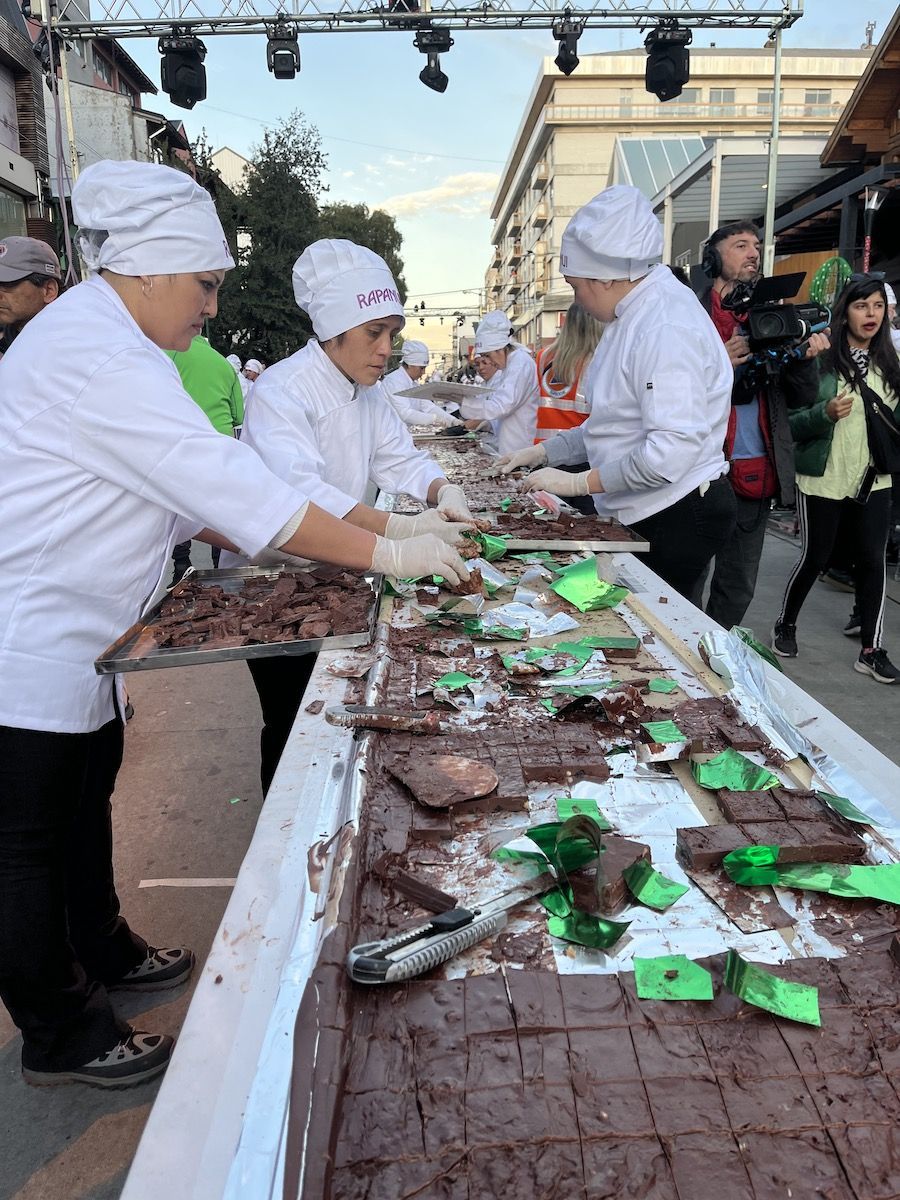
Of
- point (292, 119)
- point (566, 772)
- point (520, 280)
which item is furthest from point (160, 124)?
point (520, 280)

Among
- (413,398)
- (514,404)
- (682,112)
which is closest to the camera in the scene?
(514,404)

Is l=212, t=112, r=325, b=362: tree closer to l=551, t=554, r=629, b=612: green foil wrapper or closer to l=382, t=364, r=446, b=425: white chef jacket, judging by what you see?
l=382, t=364, r=446, b=425: white chef jacket

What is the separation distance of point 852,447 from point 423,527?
2778 millimetres

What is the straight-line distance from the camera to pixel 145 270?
5.85 feet

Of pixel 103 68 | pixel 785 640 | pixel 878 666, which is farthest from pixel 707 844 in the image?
pixel 103 68

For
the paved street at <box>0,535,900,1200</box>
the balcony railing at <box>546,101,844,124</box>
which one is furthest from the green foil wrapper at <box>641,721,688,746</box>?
the balcony railing at <box>546,101,844,124</box>

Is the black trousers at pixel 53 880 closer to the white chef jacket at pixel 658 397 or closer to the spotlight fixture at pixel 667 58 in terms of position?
the white chef jacket at pixel 658 397

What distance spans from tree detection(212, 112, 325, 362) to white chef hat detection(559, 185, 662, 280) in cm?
1831

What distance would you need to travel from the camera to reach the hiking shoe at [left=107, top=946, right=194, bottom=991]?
2.39 metres

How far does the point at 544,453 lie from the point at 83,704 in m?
2.75

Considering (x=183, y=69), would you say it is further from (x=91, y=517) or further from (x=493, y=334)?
(x=91, y=517)

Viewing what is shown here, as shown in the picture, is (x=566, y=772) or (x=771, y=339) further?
(x=771, y=339)

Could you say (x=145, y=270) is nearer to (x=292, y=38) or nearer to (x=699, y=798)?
(x=699, y=798)

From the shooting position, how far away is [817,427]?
4.28 metres
